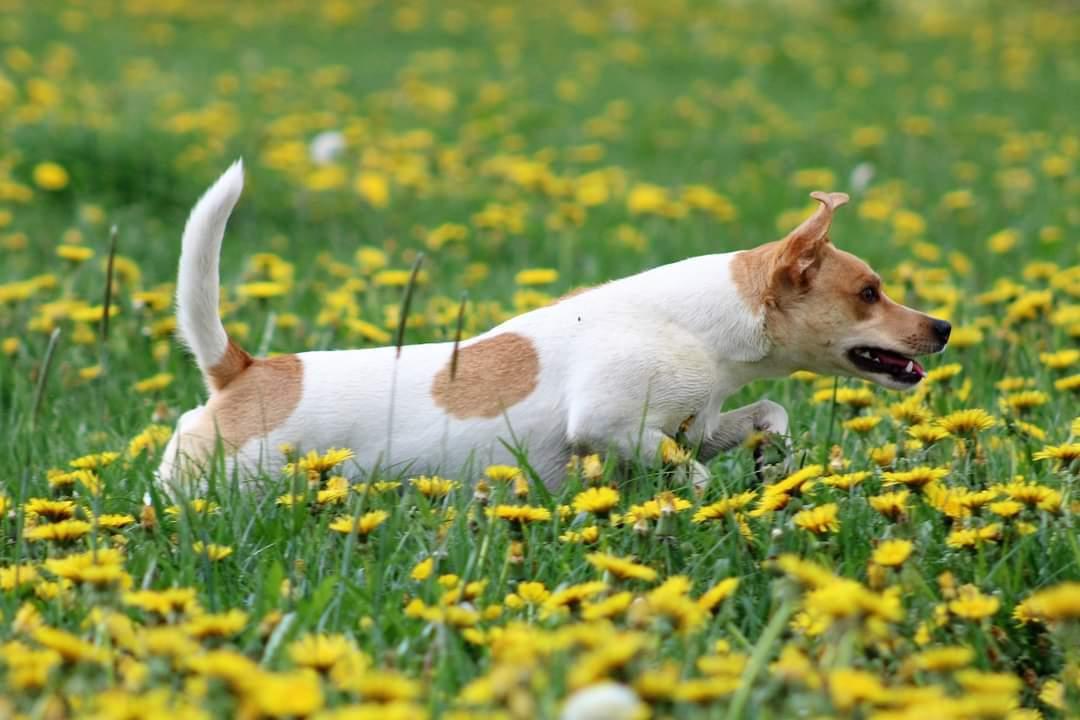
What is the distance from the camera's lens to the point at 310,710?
1497mm

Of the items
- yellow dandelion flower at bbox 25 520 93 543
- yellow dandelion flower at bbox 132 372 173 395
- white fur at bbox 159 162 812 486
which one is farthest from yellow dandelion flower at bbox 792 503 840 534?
yellow dandelion flower at bbox 132 372 173 395

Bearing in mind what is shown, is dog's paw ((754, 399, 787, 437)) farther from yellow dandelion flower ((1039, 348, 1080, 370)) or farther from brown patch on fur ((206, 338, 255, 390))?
brown patch on fur ((206, 338, 255, 390))

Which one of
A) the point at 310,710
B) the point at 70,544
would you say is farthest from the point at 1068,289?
the point at 310,710

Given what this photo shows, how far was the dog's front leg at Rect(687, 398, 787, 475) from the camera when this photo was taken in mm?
3125

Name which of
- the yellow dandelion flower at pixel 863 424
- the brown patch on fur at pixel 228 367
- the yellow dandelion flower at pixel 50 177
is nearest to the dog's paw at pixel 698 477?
the yellow dandelion flower at pixel 863 424

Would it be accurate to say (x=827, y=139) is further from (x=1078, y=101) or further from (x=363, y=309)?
(x=363, y=309)

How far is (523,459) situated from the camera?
2.83m

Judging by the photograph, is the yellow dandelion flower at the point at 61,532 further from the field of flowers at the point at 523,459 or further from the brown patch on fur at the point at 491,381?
the brown patch on fur at the point at 491,381

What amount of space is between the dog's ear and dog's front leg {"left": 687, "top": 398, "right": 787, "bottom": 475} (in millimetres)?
294

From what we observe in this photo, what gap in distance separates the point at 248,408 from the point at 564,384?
25.8 inches

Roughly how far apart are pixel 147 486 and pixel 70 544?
65 cm

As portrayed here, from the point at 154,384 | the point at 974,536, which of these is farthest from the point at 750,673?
the point at 154,384

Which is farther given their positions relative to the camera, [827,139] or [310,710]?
[827,139]

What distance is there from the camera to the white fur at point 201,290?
308 centimetres
